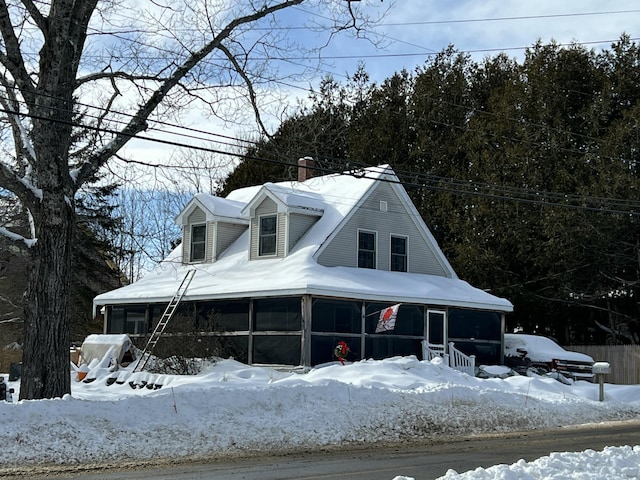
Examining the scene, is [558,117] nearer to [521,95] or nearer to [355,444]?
[521,95]

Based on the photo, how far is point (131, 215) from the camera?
5166 cm

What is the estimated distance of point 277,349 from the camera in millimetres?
26594

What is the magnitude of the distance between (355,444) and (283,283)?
10843 millimetres

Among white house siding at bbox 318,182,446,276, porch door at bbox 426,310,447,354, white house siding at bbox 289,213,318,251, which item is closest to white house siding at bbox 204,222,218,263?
white house siding at bbox 289,213,318,251

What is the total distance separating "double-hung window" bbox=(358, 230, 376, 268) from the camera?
30.2 m

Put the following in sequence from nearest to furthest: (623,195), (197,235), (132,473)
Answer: (132,473) → (197,235) → (623,195)

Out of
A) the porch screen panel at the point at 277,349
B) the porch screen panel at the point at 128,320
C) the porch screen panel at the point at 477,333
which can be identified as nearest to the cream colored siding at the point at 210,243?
the porch screen panel at the point at 128,320

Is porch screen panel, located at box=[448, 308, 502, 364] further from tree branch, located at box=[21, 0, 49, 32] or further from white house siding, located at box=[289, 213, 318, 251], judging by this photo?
tree branch, located at box=[21, 0, 49, 32]

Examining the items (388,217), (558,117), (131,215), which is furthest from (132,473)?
(131,215)

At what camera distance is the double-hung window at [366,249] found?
30223 mm

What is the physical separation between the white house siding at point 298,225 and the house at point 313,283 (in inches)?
1.5

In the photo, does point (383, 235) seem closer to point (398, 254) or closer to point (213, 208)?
point (398, 254)

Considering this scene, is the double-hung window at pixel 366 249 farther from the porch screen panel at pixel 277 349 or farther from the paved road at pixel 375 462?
the paved road at pixel 375 462

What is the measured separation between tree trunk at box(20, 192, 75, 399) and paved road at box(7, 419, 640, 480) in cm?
455
